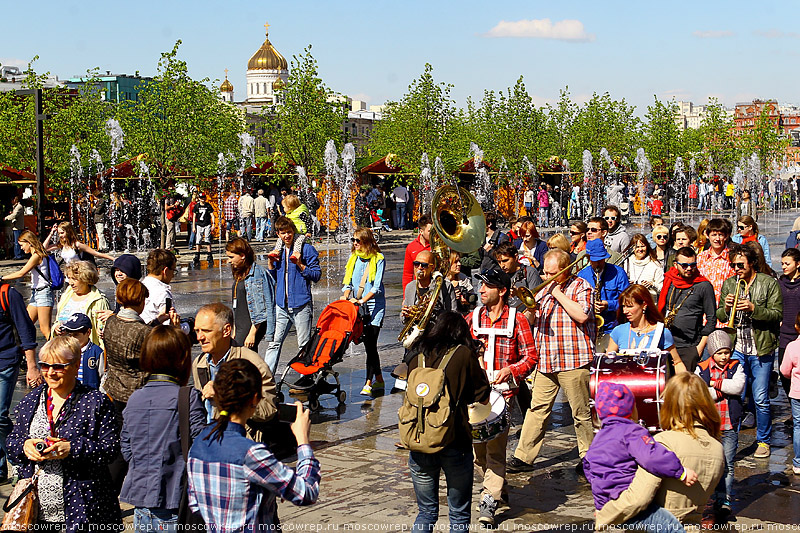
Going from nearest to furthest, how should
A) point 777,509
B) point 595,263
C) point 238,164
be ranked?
point 777,509
point 595,263
point 238,164

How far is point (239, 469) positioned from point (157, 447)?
78 cm

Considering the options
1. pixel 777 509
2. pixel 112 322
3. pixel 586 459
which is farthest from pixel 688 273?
pixel 112 322

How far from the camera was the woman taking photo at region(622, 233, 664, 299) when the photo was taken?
31.2 ft

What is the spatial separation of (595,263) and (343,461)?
8.84 feet

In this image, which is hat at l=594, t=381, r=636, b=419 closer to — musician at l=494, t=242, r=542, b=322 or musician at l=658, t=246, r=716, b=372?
musician at l=494, t=242, r=542, b=322

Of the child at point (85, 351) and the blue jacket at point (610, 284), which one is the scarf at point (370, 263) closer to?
the blue jacket at point (610, 284)

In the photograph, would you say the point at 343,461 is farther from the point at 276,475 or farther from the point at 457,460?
the point at 276,475

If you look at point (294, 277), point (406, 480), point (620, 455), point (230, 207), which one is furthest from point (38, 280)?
point (230, 207)

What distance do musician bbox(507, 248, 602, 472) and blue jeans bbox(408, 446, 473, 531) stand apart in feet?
6.46

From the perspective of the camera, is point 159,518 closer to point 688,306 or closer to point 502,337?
point 502,337

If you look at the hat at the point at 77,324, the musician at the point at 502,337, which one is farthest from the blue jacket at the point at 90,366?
the musician at the point at 502,337

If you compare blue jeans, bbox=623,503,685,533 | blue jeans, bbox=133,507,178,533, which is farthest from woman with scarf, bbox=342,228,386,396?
blue jeans, bbox=623,503,685,533

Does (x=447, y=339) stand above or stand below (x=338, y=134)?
below

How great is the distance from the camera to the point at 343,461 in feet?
25.3
